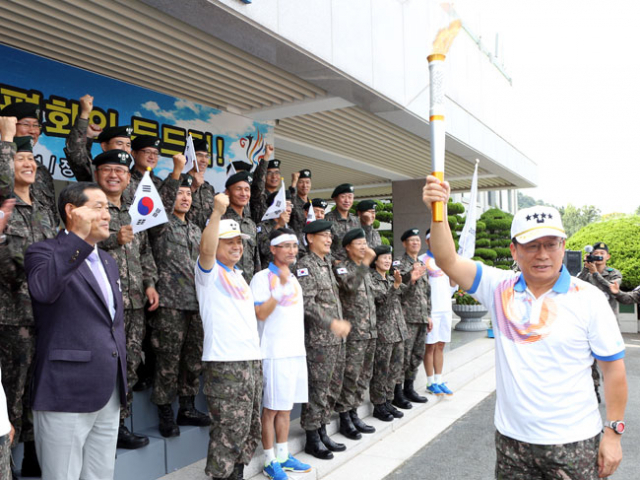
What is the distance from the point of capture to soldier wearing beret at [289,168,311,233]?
6180 mm

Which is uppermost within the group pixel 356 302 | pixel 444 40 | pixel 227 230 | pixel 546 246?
pixel 444 40

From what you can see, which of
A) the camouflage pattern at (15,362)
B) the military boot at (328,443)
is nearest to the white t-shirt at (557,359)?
the camouflage pattern at (15,362)

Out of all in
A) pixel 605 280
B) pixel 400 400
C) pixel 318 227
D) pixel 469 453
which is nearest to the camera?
pixel 318 227

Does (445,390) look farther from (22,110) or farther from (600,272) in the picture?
(22,110)

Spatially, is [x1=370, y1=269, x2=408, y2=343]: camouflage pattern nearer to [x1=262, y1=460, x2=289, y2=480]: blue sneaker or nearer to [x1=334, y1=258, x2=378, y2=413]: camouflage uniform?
[x1=334, y1=258, x2=378, y2=413]: camouflage uniform

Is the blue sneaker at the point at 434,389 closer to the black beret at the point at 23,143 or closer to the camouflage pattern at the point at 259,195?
the camouflage pattern at the point at 259,195

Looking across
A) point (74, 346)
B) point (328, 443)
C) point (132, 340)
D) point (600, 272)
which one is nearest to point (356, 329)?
point (328, 443)

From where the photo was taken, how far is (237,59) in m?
5.51

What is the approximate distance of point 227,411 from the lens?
3.40 meters

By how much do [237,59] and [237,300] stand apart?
3036 millimetres

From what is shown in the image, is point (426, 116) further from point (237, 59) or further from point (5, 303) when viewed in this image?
point (5, 303)

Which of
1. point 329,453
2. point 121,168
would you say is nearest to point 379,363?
point 329,453

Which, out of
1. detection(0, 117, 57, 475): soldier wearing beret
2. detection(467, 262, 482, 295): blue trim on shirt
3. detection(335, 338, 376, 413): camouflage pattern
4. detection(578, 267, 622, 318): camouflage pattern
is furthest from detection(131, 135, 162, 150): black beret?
detection(578, 267, 622, 318): camouflage pattern

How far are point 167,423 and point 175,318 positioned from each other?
786mm
